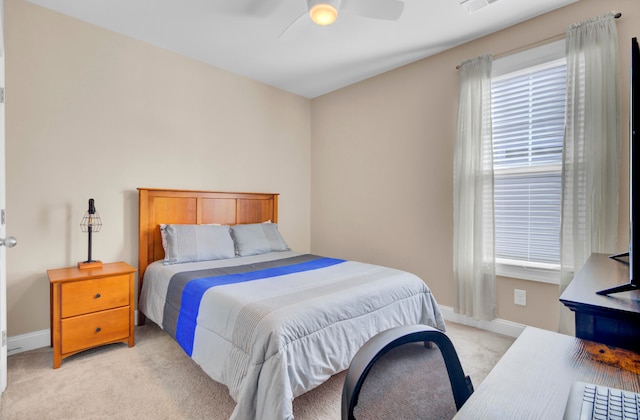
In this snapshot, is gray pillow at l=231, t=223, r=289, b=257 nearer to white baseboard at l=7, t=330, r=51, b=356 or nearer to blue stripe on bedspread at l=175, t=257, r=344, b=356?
blue stripe on bedspread at l=175, t=257, r=344, b=356

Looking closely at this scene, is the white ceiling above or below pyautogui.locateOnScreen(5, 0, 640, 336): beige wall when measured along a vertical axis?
above

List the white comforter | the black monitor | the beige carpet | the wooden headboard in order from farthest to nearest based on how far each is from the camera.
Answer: the wooden headboard
the beige carpet
the white comforter
the black monitor

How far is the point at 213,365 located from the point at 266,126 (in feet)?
9.76

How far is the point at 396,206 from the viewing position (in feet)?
11.5

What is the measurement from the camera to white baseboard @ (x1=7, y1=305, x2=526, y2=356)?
7.73 feet

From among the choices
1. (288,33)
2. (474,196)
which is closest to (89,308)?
(288,33)

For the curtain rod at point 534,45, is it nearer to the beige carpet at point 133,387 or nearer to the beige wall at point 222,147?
the beige wall at point 222,147

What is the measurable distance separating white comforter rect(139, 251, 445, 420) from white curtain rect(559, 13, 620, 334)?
115 centimetres

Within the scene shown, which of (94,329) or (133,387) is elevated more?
(94,329)

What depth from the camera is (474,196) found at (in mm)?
2807

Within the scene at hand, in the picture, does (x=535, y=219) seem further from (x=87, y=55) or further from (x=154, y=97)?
(x=87, y=55)

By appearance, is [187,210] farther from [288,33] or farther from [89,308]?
[288,33]

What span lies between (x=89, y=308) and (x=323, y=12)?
261cm

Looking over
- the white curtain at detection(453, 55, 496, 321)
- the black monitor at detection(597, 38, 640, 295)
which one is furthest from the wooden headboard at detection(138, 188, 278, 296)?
the black monitor at detection(597, 38, 640, 295)
